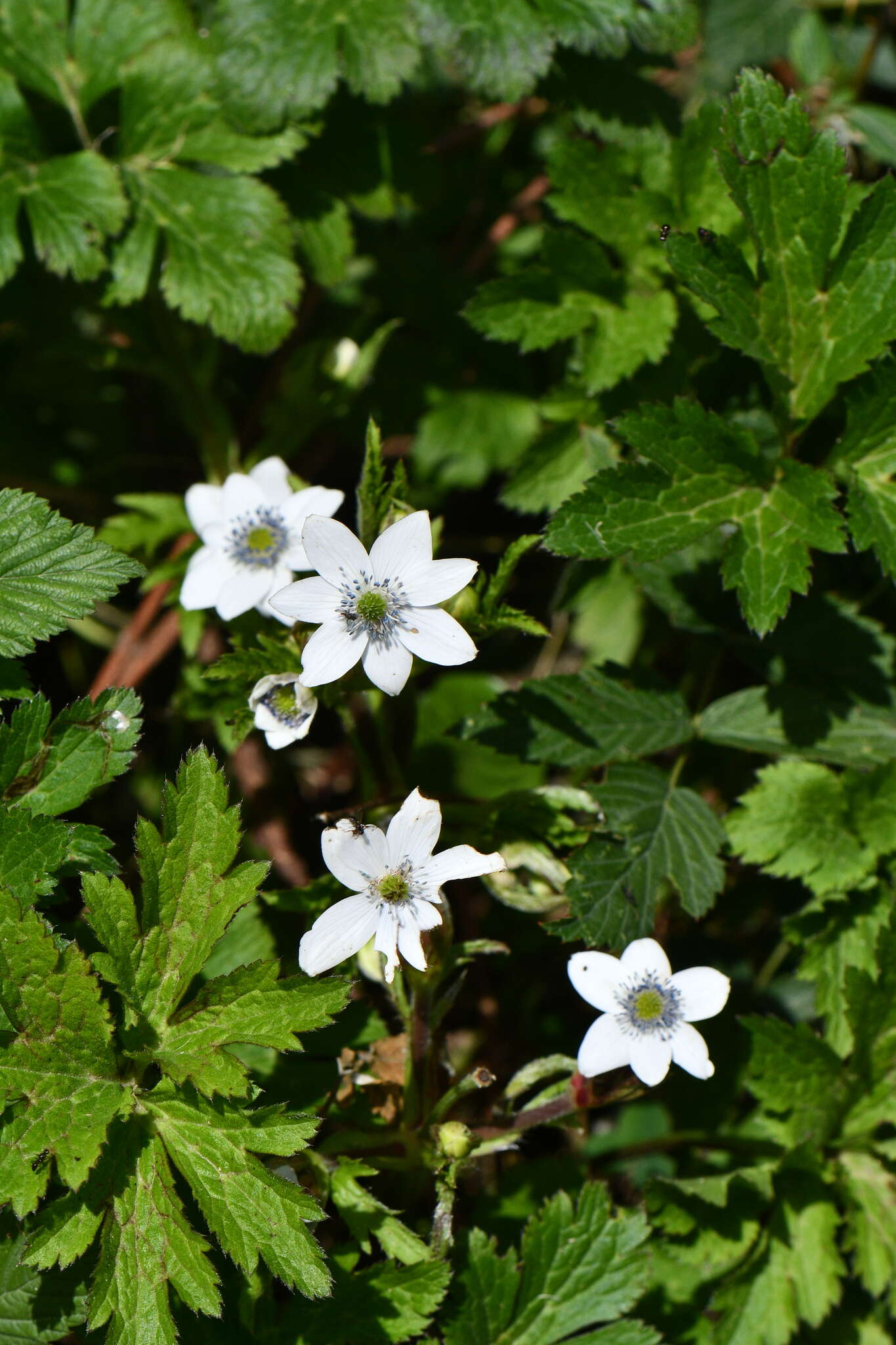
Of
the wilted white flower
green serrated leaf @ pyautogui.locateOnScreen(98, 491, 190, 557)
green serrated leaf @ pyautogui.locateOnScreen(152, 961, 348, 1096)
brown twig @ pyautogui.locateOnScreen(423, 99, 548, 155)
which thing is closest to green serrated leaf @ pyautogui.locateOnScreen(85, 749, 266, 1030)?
green serrated leaf @ pyautogui.locateOnScreen(152, 961, 348, 1096)

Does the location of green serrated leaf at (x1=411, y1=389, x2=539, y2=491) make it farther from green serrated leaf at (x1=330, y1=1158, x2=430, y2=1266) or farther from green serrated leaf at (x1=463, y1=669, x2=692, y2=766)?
green serrated leaf at (x1=330, y1=1158, x2=430, y2=1266)

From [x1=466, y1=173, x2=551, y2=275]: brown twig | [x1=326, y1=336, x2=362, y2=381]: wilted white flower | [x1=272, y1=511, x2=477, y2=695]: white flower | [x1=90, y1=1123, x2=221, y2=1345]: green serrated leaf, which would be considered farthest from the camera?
[x1=466, y1=173, x2=551, y2=275]: brown twig

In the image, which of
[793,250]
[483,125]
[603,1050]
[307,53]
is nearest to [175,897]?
[603,1050]

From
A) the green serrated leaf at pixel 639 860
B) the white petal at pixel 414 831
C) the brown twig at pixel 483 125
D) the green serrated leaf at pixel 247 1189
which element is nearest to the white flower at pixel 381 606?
the white petal at pixel 414 831

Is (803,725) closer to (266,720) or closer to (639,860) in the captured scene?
(639,860)

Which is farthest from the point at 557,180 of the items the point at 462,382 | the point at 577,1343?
the point at 577,1343

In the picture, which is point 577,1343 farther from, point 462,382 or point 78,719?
point 462,382

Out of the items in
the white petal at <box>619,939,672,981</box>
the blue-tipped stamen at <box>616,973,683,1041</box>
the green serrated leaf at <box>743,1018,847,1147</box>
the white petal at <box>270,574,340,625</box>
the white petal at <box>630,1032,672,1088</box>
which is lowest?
the green serrated leaf at <box>743,1018,847,1147</box>
